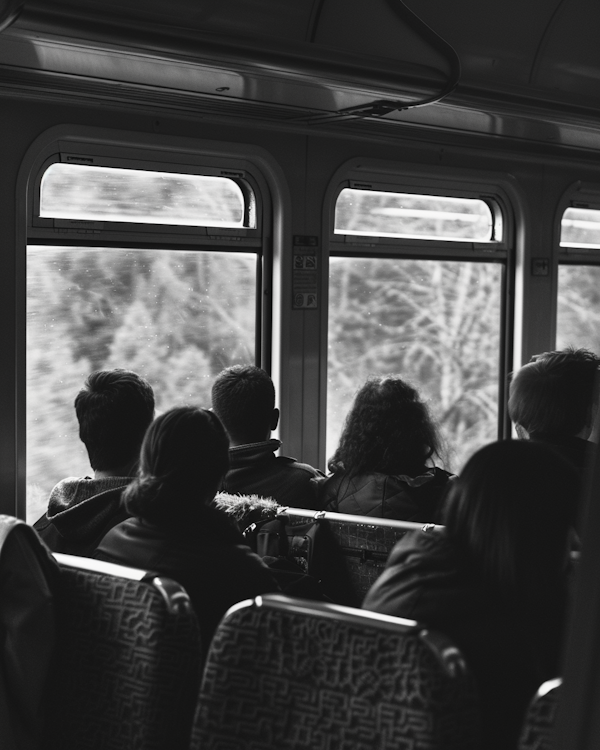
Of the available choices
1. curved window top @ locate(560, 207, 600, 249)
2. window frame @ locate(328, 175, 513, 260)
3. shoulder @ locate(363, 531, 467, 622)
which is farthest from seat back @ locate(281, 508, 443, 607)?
curved window top @ locate(560, 207, 600, 249)

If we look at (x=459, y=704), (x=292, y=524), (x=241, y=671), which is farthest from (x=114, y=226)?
(x=459, y=704)

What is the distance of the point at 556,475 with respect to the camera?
69.2 inches

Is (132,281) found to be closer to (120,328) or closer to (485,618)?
(120,328)

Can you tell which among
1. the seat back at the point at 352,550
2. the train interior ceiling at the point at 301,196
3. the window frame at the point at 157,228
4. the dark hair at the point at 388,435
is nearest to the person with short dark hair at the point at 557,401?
the dark hair at the point at 388,435

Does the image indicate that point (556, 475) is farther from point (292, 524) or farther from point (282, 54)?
point (282, 54)

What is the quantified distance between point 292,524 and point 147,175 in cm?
181

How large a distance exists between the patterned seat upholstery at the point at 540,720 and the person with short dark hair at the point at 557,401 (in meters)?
1.83

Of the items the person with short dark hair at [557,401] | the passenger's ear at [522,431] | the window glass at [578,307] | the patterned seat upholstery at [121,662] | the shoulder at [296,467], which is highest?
the window glass at [578,307]

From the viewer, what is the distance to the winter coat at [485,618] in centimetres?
163

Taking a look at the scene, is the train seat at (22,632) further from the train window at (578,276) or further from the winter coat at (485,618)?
the train window at (578,276)

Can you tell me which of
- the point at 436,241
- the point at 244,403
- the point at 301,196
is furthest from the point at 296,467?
the point at 436,241

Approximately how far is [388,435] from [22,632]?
1460 millimetres

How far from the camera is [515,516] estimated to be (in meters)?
1.73

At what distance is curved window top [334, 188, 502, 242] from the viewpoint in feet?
15.3
